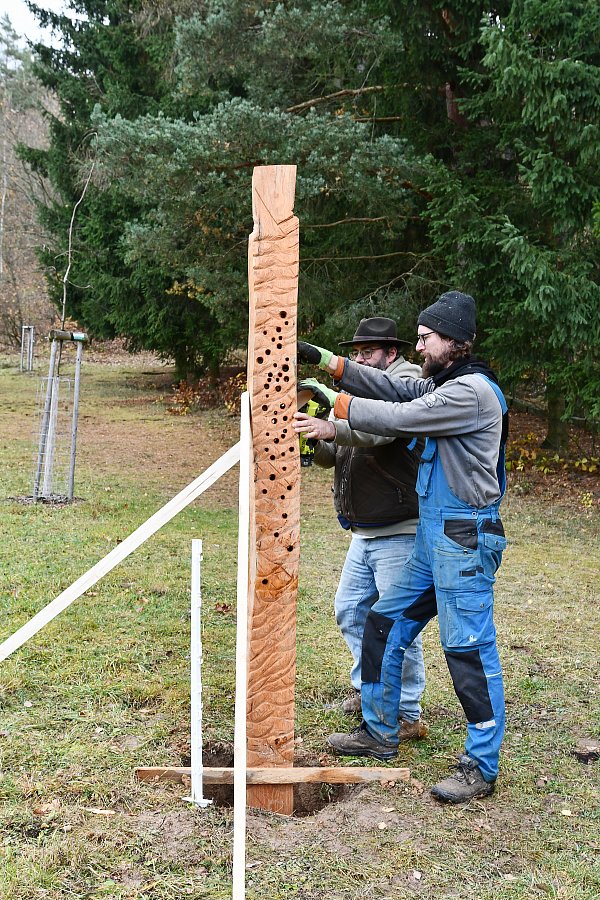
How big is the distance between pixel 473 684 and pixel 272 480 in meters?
1.22


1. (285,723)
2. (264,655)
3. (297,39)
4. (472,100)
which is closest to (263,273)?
(264,655)

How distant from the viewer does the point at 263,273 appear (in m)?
3.52

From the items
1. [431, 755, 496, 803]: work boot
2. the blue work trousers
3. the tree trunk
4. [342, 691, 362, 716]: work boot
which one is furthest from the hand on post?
the tree trunk

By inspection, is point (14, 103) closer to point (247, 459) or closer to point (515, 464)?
point (515, 464)

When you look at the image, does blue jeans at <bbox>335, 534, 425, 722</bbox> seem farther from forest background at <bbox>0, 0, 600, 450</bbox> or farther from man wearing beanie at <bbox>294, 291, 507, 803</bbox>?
forest background at <bbox>0, 0, 600, 450</bbox>

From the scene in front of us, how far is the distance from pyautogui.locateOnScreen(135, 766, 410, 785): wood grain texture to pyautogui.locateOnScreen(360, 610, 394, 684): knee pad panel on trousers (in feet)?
1.31

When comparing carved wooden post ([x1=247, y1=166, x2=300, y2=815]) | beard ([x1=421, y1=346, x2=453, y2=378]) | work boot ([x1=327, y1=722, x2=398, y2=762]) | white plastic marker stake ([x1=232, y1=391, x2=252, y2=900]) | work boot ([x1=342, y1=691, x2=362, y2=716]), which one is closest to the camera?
white plastic marker stake ([x1=232, y1=391, x2=252, y2=900])

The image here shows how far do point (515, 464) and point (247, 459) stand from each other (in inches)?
429

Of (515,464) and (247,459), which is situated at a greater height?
(247,459)

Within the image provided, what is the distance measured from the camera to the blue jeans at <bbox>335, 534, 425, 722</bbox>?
4156 millimetres

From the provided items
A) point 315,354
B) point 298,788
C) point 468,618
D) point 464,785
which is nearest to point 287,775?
point 298,788

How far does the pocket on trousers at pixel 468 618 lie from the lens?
3.54 meters

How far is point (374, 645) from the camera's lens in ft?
12.6

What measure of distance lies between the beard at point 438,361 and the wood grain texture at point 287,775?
1.79 meters
